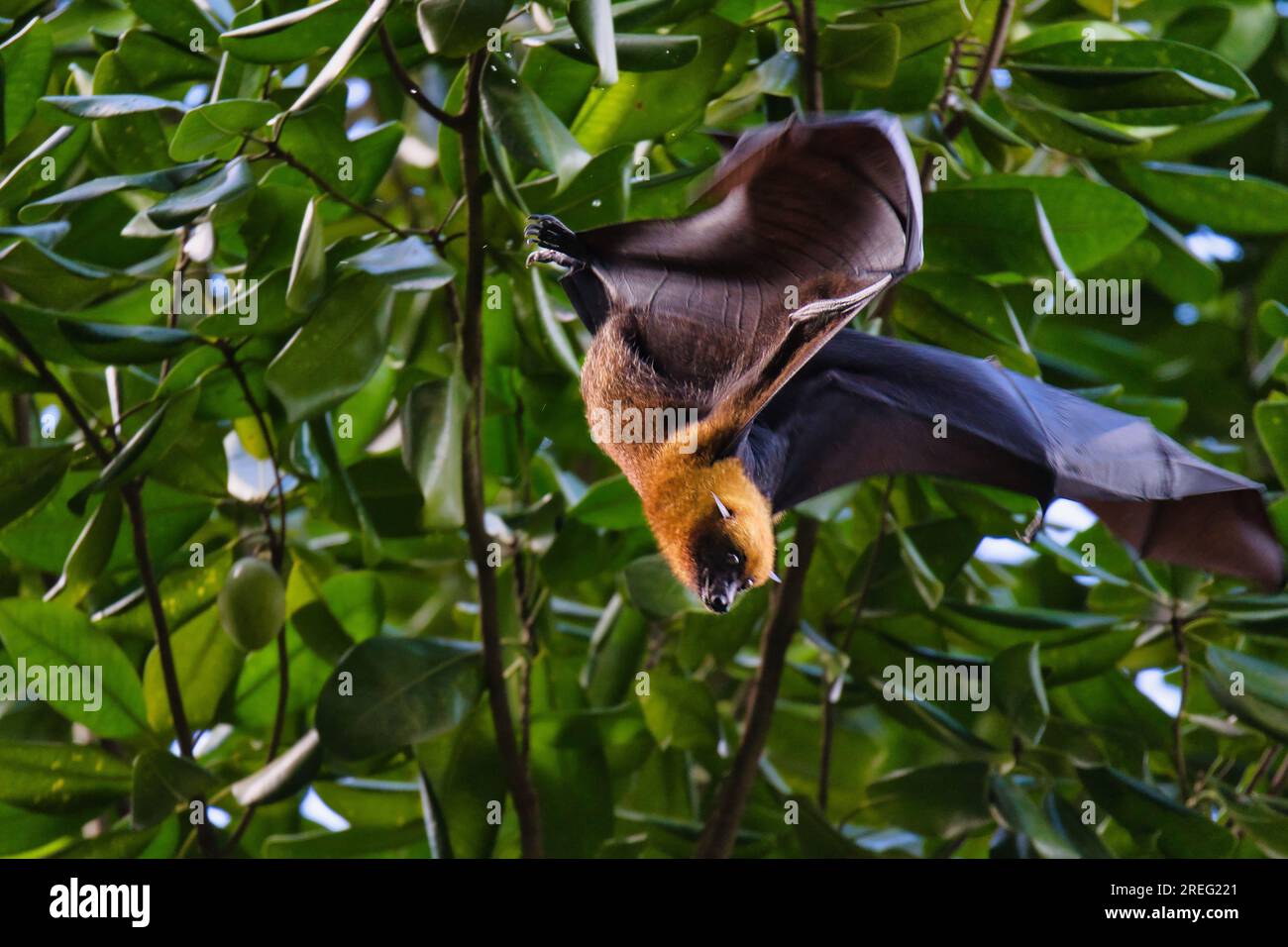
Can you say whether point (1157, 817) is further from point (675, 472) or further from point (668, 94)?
point (668, 94)

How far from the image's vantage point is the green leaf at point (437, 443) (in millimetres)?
1834

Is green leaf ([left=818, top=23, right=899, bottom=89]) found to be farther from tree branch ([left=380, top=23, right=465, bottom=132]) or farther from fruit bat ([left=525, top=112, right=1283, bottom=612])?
tree branch ([left=380, top=23, right=465, bottom=132])

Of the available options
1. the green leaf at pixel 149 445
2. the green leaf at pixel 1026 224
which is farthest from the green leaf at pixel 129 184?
the green leaf at pixel 1026 224

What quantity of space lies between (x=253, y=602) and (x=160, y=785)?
0.28 m

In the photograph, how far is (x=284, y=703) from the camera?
2.15 metres

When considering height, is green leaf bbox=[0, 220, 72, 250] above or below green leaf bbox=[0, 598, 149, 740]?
above

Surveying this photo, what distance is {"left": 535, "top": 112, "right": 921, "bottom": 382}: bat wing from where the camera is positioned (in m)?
1.56

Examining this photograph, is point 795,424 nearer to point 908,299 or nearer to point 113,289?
point 908,299

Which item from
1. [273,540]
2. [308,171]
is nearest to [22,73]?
[308,171]

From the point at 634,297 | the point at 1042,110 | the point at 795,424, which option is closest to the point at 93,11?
the point at 634,297

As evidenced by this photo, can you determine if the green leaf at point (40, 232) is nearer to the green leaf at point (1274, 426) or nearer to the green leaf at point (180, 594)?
the green leaf at point (180, 594)

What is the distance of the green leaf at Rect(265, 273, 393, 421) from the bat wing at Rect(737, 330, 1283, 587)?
561mm

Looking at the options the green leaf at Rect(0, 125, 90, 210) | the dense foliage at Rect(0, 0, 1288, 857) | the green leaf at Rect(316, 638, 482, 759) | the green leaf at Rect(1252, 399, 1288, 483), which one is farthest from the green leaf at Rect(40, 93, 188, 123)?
the green leaf at Rect(1252, 399, 1288, 483)

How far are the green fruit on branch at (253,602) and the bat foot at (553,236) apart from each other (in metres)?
0.66
